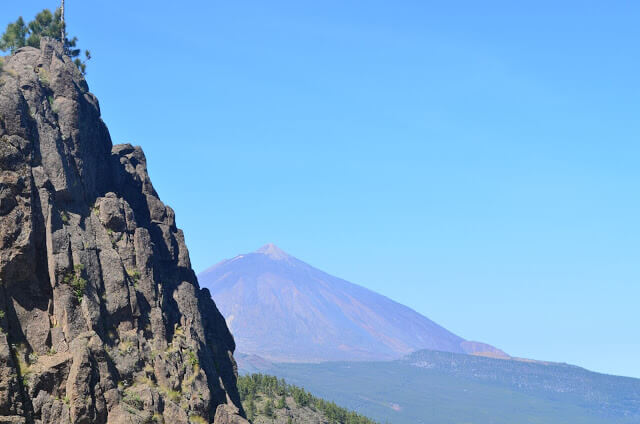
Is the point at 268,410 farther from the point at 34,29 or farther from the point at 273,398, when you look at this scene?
the point at 34,29

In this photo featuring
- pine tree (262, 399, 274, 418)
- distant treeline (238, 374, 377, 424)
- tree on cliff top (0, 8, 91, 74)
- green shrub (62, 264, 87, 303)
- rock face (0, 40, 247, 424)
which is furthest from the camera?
distant treeline (238, 374, 377, 424)

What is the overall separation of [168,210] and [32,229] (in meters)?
30.0

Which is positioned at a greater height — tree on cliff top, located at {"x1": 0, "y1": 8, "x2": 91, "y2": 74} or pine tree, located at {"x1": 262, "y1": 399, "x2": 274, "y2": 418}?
tree on cliff top, located at {"x1": 0, "y1": 8, "x2": 91, "y2": 74}

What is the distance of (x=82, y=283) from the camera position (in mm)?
57969

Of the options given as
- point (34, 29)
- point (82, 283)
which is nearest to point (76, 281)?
point (82, 283)

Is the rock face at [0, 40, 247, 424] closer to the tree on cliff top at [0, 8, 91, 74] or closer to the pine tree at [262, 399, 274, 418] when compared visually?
the tree on cliff top at [0, 8, 91, 74]

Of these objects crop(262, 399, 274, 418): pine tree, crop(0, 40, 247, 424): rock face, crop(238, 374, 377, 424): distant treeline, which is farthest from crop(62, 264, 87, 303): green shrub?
crop(262, 399, 274, 418): pine tree

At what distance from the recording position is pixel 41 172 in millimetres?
59531

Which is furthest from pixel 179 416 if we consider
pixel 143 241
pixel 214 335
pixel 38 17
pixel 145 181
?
pixel 38 17

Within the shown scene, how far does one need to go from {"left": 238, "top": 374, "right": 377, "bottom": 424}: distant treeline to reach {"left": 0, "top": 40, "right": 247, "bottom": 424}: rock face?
62.7 meters

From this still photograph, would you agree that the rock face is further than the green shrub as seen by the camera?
No

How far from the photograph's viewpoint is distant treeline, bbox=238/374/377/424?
143 m

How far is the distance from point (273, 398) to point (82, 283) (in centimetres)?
9889

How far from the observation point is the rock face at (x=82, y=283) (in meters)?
52.6
